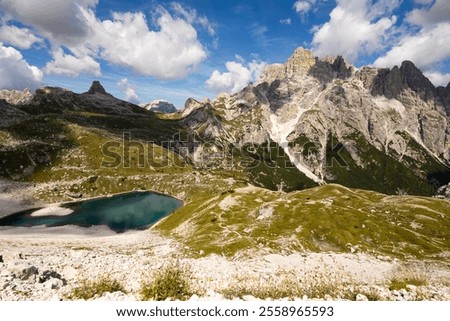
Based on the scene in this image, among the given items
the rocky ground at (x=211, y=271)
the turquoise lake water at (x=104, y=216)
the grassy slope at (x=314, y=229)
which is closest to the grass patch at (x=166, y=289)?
the rocky ground at (x=211, y=271)

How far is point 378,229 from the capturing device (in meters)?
88.7

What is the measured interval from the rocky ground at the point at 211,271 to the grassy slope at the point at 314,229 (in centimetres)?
609

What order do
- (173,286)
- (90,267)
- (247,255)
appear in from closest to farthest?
(173,286) < (90,267) < (247,255)

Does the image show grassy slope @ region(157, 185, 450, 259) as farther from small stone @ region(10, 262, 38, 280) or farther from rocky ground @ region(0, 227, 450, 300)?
small stone @ region(10, 262, 38, 280)

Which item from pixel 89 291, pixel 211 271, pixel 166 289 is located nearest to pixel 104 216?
pixel 211 271

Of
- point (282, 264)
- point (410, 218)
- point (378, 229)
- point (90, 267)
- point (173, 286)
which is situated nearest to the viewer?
point (173, 286)

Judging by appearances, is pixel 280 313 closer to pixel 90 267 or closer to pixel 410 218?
pixel 90 267

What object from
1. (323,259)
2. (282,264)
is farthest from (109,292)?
(323,259)

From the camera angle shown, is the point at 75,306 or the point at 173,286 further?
the point at 173,286

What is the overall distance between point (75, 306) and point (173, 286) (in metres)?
7.62

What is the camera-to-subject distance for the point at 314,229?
87062 mm

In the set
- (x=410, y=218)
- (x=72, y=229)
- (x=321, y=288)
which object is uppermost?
(x=321, y=288)

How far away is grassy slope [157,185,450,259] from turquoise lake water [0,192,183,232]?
40.2 m

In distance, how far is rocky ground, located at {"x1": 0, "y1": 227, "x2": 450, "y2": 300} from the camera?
2580 centimetres
